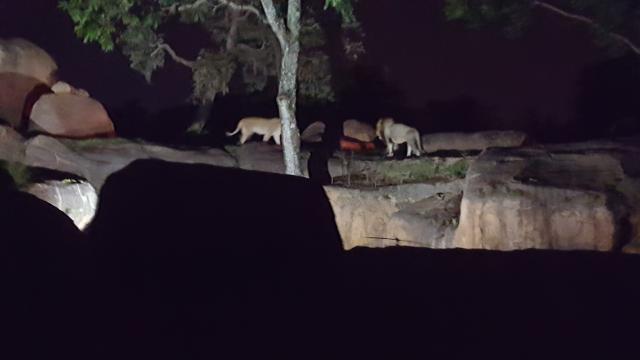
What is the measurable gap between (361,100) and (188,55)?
4.59 metres

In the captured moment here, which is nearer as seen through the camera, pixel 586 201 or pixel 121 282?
pixel 121 282

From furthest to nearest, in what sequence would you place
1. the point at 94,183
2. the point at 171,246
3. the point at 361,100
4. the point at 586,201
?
the point at 361,100, the point at 94,183, the point at 586,201, the point at 171,246

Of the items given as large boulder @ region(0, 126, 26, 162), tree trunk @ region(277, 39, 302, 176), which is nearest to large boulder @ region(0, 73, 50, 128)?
large boulder @ region(0, 126, 26, 162)

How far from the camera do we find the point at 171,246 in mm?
3979

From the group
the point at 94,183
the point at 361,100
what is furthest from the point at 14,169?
the point at 361,100

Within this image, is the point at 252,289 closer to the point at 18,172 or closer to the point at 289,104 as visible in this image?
the point at 289,104

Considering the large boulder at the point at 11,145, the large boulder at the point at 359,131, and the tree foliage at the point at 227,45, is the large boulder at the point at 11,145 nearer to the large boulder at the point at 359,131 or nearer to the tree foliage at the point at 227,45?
the tree foliage at the point at 227,45

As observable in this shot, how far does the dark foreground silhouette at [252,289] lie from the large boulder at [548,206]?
3.48 meters

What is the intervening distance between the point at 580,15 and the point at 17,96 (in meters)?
10.9

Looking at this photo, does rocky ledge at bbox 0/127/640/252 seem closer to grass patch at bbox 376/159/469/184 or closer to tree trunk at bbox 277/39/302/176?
grass patch at bbox 376/159/469/184

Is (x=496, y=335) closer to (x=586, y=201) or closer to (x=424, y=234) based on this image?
(x=586, y=201)

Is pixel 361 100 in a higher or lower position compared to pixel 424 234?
higher

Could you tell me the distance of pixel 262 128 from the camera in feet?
46.2

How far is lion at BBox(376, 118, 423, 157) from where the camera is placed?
1313cm
